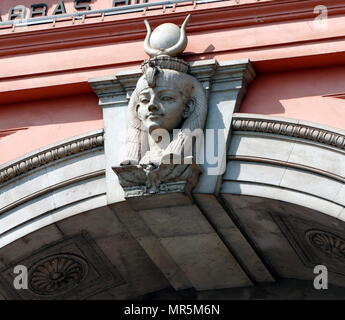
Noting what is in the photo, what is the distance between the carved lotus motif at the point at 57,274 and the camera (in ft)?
46.3

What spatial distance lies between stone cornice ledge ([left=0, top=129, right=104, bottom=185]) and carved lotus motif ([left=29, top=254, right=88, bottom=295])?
98 cm

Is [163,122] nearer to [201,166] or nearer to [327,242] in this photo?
[201,166]

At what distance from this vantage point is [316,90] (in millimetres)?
13016

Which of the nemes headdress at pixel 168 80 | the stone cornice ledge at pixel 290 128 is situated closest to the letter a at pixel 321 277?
the stone cornice ledge at pixel 290 128

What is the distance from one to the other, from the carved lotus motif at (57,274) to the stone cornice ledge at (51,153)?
0.98 m

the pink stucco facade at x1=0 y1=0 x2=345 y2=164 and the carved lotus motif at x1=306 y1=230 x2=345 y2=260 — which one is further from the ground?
the pink stucco facade at x1=0 y1=0 x2=345 y2=164

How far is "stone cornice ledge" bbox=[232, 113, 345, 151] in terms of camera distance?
12.6 m

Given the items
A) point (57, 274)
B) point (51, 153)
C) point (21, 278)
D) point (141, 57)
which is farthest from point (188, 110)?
point (21, 278)

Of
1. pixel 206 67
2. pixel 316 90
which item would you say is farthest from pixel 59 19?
pixel 316 90

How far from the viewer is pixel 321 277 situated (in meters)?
13.8

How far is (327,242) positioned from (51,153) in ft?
9.10

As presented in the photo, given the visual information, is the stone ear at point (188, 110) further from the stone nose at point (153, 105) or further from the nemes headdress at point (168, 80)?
the stone nose at point (153, 105)

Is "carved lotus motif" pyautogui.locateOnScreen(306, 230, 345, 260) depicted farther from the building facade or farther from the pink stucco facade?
the pink stucco facade

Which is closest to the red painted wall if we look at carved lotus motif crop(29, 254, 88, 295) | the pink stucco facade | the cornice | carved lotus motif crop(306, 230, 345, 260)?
the pink stucco facade
